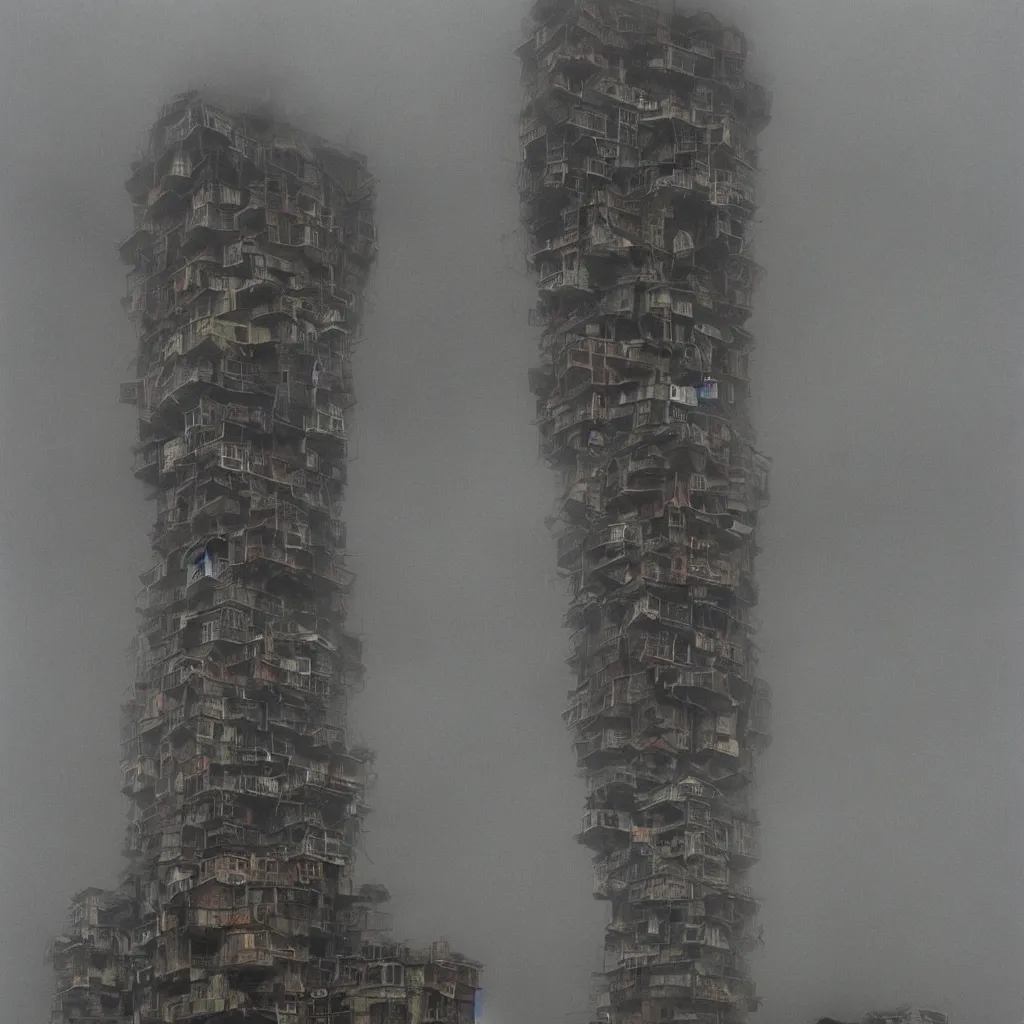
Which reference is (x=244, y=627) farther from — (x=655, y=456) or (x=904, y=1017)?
(x=904, y=1017)

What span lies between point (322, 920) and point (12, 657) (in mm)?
14474

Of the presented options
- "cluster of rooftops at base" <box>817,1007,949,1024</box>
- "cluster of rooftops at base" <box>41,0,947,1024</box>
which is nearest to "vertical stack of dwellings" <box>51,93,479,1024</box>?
"cluster of rooftops at base" <box>41,0,947,1024</box>

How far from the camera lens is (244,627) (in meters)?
103

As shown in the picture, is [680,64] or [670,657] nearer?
[670,657]

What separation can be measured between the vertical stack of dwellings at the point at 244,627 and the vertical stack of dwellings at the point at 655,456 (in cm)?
677

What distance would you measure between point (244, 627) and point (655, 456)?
46.8ft

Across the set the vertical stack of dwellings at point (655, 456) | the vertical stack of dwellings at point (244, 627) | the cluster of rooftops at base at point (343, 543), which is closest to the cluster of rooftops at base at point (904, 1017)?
the cluster of rooftops at base at point (343, 543)

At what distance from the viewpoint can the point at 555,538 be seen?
104000mm

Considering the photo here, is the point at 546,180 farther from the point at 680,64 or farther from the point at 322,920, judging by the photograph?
the point at 322,920

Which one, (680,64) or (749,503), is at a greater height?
(680,64)

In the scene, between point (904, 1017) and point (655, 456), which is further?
point (655, 456)

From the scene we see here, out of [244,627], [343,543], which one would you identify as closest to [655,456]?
[343,543]

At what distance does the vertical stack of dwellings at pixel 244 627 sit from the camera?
3846 inches

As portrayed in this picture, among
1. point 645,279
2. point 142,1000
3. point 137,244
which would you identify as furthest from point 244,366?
point 142,1000
